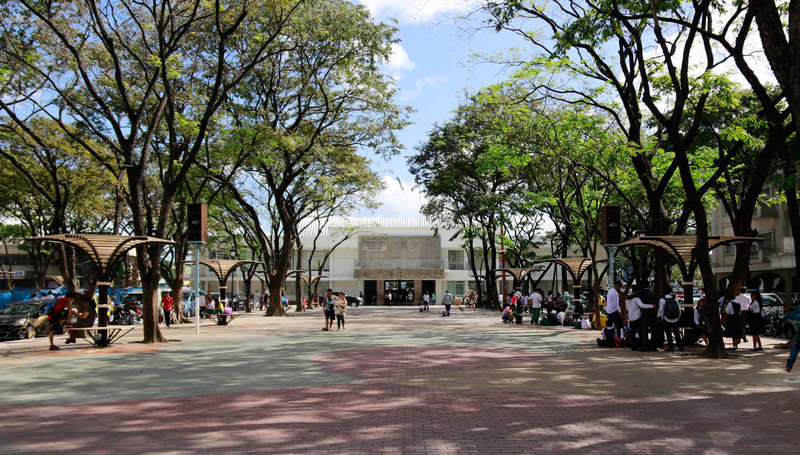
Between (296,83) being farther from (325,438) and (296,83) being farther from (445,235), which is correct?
(445,235)

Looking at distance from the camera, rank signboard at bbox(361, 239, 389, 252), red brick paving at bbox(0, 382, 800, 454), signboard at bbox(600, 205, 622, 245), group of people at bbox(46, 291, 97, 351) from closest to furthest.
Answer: red brick paving at bbox(0, 382, 800, 454) → group of people at bbox(46, 291, 97, 351) → signboard at bbox(600, 205, 622, 245) → signboard at bbox(361, 239, 389, 252)

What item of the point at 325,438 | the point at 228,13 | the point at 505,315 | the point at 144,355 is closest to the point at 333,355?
the point at 144,355

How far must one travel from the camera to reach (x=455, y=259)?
206ft

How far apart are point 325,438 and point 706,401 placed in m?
5.15

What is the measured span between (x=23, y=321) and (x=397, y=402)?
16862 millimetres

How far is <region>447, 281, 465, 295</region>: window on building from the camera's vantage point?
204ft

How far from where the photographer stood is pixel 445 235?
2458 inches

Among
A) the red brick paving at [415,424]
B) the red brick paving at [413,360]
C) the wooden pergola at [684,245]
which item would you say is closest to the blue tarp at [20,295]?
the red brick paving at [413,360]

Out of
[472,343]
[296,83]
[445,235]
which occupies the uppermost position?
[296,83]

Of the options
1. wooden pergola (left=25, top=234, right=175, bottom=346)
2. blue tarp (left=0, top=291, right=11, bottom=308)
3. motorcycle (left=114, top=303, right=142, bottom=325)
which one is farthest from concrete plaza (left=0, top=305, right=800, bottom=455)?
blue tarp (left=0, top=291, right=11, bottom=308)

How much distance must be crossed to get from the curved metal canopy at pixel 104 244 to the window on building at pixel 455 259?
48284 millimetres

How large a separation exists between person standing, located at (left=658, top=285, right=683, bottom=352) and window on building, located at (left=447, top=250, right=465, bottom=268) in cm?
4804

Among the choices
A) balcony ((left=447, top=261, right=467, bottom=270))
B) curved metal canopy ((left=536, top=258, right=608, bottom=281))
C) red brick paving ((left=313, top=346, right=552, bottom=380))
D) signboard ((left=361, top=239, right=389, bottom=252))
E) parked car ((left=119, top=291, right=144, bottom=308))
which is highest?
signboard ((left=361, top=239, right=389, bottom=252))

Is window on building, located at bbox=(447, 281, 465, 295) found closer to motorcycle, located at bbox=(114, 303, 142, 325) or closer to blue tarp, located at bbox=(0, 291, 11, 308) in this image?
motorcycle, located at bbox=(114, 303, 142, 325)
